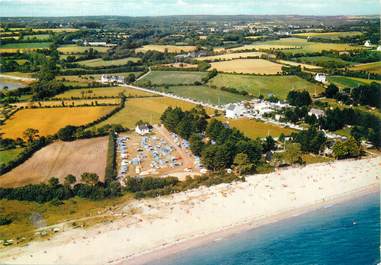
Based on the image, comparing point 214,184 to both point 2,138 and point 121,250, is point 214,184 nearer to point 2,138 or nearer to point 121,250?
point 121,250

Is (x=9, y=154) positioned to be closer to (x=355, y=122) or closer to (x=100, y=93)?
(x=100, y=93)

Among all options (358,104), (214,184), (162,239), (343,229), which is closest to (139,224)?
(162,239)

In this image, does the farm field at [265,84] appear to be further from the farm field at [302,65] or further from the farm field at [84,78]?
the farm field at [84,78]

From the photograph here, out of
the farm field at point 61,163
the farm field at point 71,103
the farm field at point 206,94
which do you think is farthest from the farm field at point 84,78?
the farm field at point 61,163

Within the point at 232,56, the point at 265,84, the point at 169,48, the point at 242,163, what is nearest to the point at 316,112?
the point at 265,84

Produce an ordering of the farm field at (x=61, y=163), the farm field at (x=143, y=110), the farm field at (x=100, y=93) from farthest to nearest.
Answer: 1. the farm field at (x=100, y=93)
2. the farm field at (x=143, y=110)
3. the farm field at (x=61, y=163)

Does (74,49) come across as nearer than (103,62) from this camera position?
No

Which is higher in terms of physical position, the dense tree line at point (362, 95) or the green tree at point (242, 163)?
the dense tree line at point (362, 95)

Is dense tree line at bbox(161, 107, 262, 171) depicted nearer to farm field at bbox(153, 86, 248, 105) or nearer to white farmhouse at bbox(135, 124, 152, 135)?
white farmhouse at bbox(135, 124, 152, 135)
